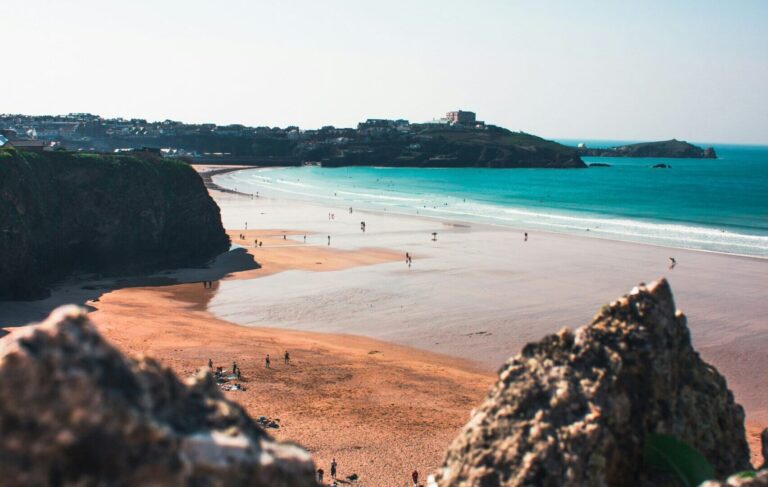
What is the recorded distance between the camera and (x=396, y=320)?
37.9 m

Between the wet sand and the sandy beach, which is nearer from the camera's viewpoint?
the wet sand

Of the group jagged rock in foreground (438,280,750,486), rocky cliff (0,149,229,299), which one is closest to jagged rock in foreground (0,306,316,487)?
jagged rock in foreground (438,280,750,486)

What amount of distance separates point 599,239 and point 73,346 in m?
65.4

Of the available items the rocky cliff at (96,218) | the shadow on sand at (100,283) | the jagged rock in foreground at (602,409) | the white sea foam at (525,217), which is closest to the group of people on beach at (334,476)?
the jagged rock in foreground at (602,409)

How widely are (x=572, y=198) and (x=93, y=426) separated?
115863 millimetres

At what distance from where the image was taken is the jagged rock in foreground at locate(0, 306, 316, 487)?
4.14m

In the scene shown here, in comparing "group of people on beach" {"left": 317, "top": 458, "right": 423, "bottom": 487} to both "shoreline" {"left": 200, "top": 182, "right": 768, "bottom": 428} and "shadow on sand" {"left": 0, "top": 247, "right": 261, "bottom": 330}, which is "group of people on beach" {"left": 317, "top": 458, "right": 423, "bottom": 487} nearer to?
"shoreline" {"left": 200, "top": 182, "right": 768, "bottom": 428}

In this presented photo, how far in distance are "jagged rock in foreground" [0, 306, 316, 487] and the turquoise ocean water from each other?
6138 centimetres

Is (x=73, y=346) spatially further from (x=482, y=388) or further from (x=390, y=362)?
(x=390, y=362)

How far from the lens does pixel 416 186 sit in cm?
13912

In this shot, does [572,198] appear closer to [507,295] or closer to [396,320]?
[507,295]

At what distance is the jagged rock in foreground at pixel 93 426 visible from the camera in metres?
4.14

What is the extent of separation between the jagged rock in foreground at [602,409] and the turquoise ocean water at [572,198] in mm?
55681

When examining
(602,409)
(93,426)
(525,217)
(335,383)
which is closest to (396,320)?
(335,383)
